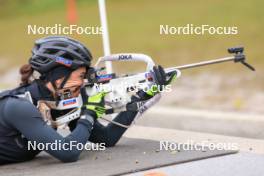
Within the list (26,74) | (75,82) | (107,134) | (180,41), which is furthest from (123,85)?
(180,41)

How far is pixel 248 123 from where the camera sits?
6.07m

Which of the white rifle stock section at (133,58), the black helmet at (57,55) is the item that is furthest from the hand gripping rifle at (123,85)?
the black helmet at (57,55)

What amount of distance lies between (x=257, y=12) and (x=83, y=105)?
10.5 metres

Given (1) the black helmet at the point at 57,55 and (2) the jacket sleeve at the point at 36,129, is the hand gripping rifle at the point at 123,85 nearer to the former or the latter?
(1) the black helmet at the point at 57,55

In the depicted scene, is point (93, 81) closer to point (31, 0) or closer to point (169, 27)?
point (169, 27)

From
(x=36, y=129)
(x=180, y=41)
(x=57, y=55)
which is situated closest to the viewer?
(x=36, y=129)

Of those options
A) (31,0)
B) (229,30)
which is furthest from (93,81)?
(31,0)

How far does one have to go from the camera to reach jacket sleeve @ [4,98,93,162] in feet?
13.5

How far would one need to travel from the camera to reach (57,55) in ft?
14.1

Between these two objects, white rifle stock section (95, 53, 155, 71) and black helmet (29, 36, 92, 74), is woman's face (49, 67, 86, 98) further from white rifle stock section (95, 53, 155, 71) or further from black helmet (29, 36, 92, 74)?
white rifle stock section (95, 53, 155, 71)

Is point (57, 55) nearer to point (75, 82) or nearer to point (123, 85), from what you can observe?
point (75, 82)

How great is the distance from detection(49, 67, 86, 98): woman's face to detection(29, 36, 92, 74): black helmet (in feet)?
0.14

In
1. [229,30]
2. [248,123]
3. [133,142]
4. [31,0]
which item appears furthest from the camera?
[31,0]

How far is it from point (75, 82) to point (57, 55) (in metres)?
0.20
